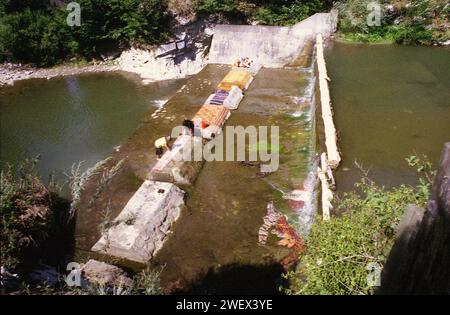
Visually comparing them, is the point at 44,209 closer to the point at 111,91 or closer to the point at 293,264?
the point at 293,264

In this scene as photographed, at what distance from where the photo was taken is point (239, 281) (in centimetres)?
802

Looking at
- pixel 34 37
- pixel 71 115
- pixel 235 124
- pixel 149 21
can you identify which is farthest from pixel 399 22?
pixel 34 37

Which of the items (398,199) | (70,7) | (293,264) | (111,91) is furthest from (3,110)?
(398,199)

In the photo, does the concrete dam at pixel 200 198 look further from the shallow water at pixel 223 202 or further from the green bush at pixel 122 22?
the green bush at pixel 122 22

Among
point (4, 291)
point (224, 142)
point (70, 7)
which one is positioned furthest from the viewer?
point (70, 7)

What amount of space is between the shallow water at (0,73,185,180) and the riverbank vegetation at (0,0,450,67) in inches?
77.3

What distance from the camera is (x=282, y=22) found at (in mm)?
22094

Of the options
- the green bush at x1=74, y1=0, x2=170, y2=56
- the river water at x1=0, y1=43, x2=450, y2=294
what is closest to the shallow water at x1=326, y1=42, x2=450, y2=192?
the river water at x1=0, y1=43, x2=450, y2=294

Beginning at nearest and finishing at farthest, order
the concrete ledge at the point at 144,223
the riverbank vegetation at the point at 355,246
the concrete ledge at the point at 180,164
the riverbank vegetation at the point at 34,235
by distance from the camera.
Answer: the riverbank vegetation at the point at 355,246
the riverbank vegetation at the point at 34,235
the concrete ledge at the point at 144,223
the concrete ledge at the point at 180,164

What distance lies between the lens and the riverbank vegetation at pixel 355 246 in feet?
19.4

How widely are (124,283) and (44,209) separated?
2.66 metres

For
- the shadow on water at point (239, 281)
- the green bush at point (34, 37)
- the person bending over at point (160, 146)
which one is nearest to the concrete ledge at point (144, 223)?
the shadow on water at point (239, 281)

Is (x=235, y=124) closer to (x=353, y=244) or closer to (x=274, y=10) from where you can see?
(x=353, y=244)

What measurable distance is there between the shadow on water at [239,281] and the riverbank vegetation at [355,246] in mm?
1489
